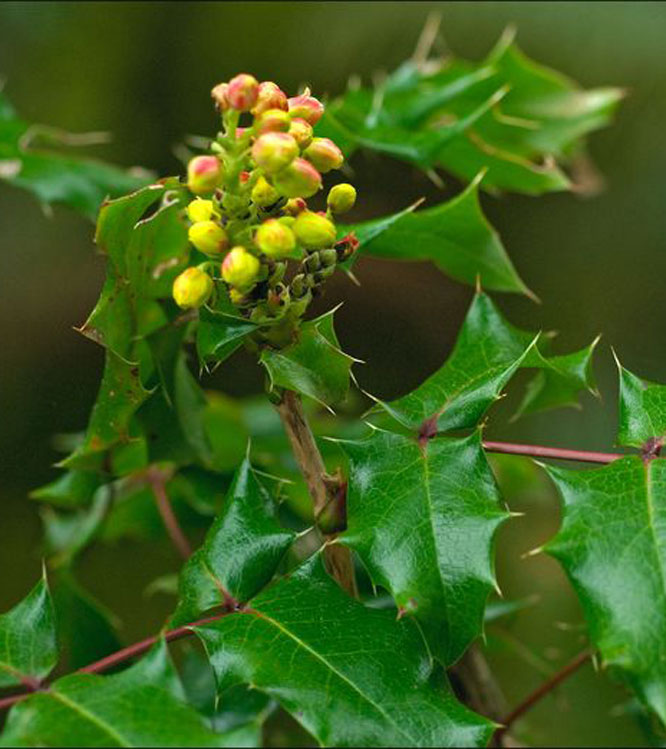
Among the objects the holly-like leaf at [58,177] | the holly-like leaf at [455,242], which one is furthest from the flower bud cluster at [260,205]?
the holly-like leaf at [58,177]

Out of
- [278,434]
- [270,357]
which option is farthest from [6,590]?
[270,357]

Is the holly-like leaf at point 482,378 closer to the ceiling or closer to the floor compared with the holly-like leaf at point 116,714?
closer to the ceiling

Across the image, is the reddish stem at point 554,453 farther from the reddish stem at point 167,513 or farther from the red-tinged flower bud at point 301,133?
the reddish stem at point 167,513

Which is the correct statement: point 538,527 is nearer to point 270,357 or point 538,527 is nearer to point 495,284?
point 495,284

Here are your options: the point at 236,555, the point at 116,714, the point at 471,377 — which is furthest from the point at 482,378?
the point at 116,714

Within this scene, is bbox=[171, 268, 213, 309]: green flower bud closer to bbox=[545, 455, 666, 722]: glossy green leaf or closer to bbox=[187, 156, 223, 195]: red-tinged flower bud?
bbox=[187, 156, 223, 195]: red-tinged flower bud

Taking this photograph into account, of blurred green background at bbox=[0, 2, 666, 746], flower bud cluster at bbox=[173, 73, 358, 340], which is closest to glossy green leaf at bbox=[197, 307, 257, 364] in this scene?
flower bud cluster at bbox=[173, 73, 358, 340]
